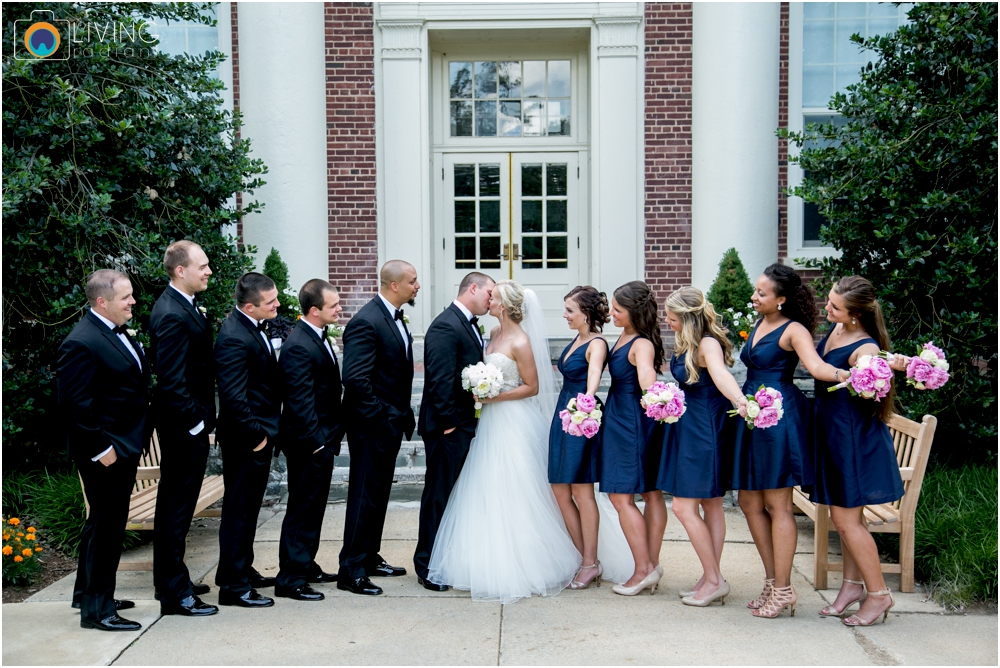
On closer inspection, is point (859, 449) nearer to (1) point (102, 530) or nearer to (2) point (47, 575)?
(1) point (102, 530)

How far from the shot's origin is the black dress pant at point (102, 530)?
4.87 m

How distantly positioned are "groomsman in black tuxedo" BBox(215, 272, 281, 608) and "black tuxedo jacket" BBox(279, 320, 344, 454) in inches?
3.7

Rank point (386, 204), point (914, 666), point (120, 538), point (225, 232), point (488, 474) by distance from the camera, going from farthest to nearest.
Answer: point (386, 204), point (225, 232), point (488, 474), point (120, 538), point (914, 666)

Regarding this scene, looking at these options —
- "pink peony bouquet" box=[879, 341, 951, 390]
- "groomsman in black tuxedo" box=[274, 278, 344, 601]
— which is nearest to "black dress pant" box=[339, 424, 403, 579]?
"groomsman in black tuxedo" box=[274, 278, 344, 601]

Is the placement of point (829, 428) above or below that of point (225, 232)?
below

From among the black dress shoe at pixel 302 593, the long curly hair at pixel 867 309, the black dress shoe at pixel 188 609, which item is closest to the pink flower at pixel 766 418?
the long curly hair at pixel 867 309

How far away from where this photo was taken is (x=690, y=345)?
5.25 m

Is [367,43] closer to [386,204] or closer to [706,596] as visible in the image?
[386,204]

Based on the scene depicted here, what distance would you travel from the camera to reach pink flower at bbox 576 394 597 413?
17.6 feet

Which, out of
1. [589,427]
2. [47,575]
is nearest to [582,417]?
[589,427]

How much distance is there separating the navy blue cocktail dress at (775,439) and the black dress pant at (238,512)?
278 centimetres

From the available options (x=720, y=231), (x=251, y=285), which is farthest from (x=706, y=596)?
(x=720, y=231)

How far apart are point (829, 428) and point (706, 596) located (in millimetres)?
1212

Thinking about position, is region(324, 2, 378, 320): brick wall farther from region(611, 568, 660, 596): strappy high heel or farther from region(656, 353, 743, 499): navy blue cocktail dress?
region(656, 353, 743, 499): navy blue cocktail dress
